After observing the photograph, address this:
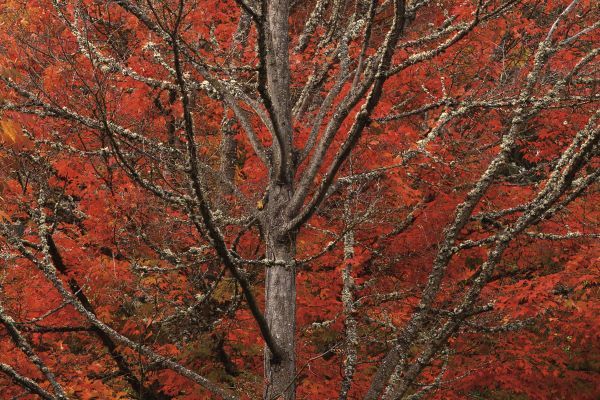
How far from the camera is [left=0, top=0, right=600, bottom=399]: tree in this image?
512 cm

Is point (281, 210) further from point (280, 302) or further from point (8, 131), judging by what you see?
point (8, 131)

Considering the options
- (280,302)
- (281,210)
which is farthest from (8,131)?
(280,302)

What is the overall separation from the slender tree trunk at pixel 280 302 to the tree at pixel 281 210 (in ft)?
0.05

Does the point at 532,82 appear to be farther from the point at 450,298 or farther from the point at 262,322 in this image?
the point at 450,298

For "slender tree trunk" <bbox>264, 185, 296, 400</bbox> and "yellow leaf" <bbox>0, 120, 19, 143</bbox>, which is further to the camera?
"slender tree trunk" <bbox>264, 185, 296, 400</bbox>

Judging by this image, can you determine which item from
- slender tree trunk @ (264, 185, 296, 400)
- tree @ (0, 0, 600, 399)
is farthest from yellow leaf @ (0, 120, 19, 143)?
slender tree trunk @ (264, 185, 296, 400)

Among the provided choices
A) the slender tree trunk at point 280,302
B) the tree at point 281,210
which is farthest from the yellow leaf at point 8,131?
the slender tree trunk at point 280,302

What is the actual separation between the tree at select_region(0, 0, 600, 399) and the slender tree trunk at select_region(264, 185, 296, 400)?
0.02m

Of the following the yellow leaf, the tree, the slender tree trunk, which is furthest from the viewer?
the tree

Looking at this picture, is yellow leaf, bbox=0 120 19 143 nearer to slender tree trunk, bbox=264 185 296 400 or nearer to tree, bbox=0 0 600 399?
tree, bbox=0 0 600 399

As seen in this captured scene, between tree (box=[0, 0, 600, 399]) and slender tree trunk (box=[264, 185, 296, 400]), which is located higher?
tree (box=[0, 0, 600, 399])

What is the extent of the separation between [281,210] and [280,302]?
0.83 metres

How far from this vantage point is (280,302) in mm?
5152

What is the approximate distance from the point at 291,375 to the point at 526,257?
304 inches
